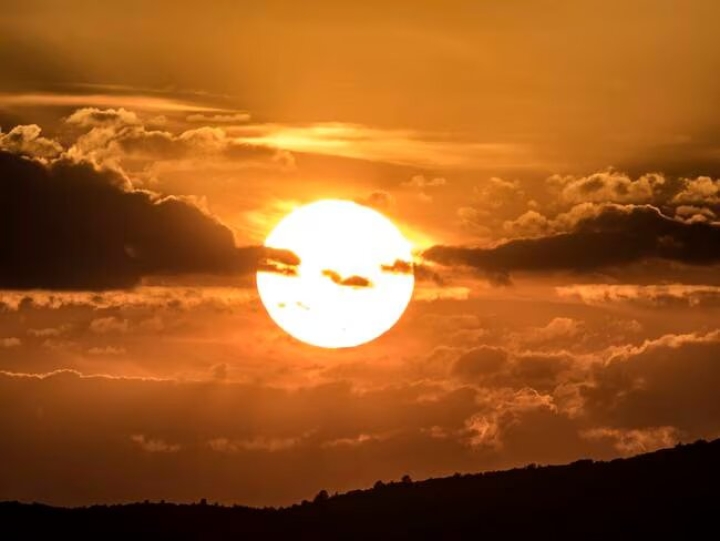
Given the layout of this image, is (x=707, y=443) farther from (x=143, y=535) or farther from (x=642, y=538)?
(x=143, y=535)

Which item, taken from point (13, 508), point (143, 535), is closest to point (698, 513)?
point (143, 535)

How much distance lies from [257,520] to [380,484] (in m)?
10.1

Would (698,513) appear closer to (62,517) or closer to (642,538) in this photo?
(642,538)

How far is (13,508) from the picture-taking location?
13362 centimetres

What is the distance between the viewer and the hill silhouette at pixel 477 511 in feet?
406

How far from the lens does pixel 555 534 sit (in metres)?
123

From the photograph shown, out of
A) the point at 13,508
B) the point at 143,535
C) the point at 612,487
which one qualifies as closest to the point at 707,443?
the point at 612,487

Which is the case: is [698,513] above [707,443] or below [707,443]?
below

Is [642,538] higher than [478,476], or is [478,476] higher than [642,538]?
[478,476]

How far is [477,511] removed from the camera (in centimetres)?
12781

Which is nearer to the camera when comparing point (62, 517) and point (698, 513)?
point (698, 513)

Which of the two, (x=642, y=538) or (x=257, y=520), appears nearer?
(x=642, y=538)

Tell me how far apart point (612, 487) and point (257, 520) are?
25542mm

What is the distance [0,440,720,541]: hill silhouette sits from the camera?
406 ft
